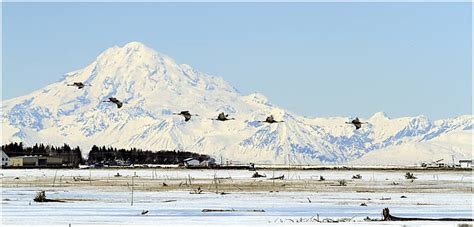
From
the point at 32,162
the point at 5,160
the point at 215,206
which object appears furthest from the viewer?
the point at 5,160

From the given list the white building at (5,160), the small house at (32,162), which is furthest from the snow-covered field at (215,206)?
the white building at (5,160)

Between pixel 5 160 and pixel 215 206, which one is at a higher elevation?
pixel 5 160

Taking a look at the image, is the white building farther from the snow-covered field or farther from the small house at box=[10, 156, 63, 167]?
the snow-covered field

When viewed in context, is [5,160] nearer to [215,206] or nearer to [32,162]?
[32,162]

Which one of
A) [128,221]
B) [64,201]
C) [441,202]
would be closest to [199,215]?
[128,221]

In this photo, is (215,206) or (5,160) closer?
(215,206)

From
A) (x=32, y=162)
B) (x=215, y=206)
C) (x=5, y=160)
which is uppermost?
(x=5, y=160)

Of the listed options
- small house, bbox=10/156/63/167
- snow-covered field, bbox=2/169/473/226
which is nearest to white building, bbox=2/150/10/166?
small house, bbox=10/156/63/167

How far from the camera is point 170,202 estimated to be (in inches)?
1866

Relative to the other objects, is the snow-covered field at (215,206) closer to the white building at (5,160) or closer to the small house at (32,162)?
the small house at (32,162)

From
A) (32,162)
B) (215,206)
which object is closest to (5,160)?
(32,162)

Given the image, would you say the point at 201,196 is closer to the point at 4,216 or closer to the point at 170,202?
the point at 170,202

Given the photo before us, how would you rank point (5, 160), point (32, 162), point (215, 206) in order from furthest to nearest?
point (5, 160)
point (32, 162)
point (215, 206)

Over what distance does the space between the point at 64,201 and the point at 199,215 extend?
10.1 metres
